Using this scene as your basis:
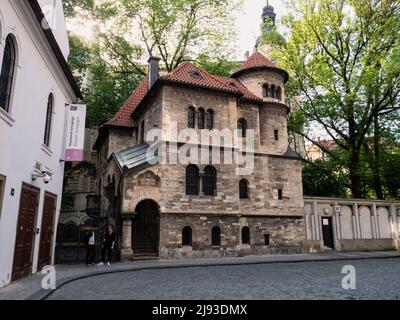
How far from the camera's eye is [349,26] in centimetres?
2447

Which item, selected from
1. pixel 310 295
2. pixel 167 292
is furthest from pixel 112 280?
pixel 310 295

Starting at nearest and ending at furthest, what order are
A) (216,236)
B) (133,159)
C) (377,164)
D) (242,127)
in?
(133,159) → (216,236) → (242,127) → (377,164)

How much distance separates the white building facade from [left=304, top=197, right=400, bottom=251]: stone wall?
16512 millimetres

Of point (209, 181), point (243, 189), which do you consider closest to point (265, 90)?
point (243, 189)

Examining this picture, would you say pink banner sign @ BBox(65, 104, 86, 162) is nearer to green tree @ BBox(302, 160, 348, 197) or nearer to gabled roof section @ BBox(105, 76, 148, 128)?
gabled roof section @ BBox(105, 76, 148, 128)

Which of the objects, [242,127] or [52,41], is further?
[242,127]

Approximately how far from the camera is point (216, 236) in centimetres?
1784

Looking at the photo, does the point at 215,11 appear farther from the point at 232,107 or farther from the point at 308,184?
the point at 308,184

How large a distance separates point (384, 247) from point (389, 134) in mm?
9568

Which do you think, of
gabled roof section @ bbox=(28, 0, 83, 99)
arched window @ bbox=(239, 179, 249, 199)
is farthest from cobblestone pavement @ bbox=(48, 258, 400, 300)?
arched window @ bbox=(239, 179, 249, 199)

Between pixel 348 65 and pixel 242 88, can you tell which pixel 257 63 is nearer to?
pixel 242 88

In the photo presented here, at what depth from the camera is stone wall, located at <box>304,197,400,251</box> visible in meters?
21.5

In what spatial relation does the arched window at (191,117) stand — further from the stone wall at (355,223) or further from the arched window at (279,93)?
the stone wall at (355,223)

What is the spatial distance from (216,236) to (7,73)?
1318cm
